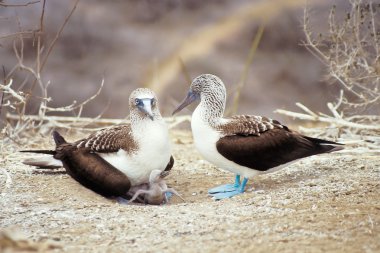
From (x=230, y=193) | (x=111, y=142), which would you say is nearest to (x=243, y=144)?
(x=230, y=193)

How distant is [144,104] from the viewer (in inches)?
213

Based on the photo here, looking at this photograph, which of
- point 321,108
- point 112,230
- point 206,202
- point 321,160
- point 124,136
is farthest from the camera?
point 321,108

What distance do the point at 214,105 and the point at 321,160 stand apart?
4.26ft

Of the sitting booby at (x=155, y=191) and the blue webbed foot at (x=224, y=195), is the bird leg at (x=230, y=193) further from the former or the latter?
the sitting booby at (x=155, y=191)

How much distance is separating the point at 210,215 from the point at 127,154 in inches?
42.6

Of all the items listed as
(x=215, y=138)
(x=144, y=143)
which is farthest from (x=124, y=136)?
(x=215, y=138)

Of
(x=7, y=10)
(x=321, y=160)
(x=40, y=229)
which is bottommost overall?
(x=40, y=229)

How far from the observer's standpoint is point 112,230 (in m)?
4.31

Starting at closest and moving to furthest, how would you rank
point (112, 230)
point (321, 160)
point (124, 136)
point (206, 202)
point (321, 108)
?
1. point (112, 230)
2. point (206, 202)
3. point (124, 136)
4. point (321, 160)
5. point (321, 108)

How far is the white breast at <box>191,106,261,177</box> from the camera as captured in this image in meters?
5.40

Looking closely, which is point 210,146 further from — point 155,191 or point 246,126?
point 155,191

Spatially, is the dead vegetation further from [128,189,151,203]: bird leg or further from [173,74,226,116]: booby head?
[128,189,151,203]: bird leg

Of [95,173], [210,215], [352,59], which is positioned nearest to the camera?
[210,215]

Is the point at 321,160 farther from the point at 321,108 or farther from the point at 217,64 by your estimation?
the point at 217,64
